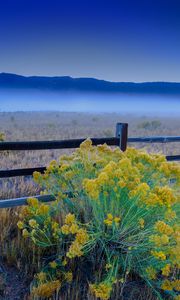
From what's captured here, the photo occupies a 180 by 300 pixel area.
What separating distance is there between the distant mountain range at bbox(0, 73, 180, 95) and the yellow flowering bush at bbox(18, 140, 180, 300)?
445 ft

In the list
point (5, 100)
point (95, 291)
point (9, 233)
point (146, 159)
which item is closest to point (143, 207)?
point (146, 159)

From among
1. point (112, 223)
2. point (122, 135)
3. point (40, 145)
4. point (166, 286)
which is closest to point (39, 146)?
point (40, 145)

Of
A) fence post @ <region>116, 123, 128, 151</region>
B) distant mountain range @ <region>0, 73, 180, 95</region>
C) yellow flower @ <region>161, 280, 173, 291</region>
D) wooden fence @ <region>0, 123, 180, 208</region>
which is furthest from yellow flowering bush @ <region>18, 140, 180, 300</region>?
distant mountain range @ <region>0, 73, 180, 95</region>

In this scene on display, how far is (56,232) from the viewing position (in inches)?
133

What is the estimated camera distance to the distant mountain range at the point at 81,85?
449 feet

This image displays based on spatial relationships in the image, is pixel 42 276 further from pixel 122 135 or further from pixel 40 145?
pixel 122 135

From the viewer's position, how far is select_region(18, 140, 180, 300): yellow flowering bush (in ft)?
9.37

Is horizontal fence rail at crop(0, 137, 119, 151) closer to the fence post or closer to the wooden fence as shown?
the wooden fence

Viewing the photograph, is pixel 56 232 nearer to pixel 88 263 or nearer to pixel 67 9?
pixel 88 263

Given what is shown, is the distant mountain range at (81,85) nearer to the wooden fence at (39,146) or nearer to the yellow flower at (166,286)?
the wooden fence at (39,146)

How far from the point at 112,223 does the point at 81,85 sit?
454 ft

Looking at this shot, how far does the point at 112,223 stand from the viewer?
304 cm

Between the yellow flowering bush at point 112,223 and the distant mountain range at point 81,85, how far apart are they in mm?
135643

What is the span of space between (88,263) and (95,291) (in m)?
0.73
